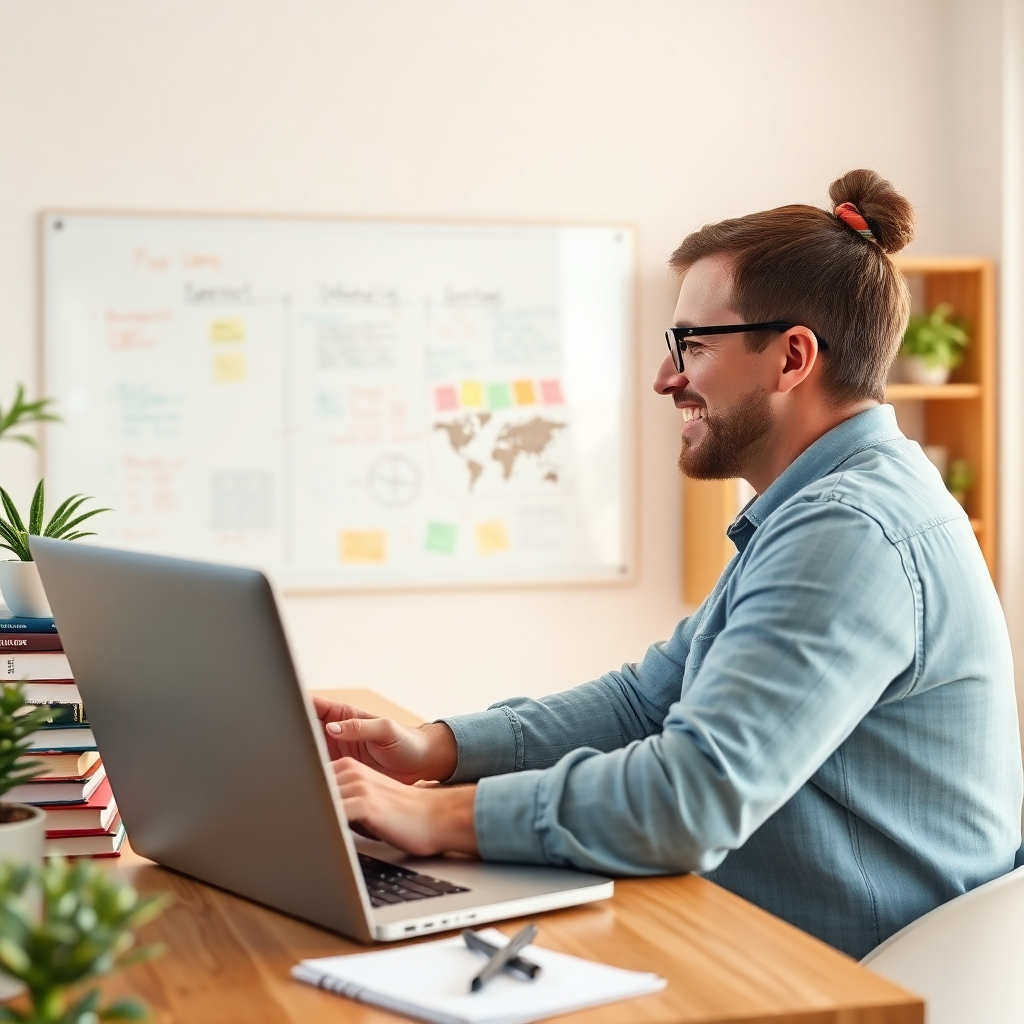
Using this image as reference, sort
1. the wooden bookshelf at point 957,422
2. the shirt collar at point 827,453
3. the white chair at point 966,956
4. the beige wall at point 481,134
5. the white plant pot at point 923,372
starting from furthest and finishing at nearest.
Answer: the white plant pot at point 923,372
the wooden bookshelf at point 957,422
the beige wall at point 481,134
the shirt collar at point 827,453
the white chair at point 966,956

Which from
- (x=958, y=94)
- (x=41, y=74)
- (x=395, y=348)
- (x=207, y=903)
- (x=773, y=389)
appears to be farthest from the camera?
(x=958, y=94)

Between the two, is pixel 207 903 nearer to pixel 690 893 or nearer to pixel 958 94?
pixel 690 893

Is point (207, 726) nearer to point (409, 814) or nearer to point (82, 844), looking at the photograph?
point (409, 814)

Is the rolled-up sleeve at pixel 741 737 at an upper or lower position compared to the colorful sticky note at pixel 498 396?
lower

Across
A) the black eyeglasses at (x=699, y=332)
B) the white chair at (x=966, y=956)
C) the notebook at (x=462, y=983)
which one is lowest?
the white chair at (x=966, y=956)

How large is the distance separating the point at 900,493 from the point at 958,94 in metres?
2.97

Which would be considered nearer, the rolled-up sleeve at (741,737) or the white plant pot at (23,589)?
the rolled-up sleeve at (741,737)

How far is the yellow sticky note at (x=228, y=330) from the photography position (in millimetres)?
3467

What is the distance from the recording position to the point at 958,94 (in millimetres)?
3828

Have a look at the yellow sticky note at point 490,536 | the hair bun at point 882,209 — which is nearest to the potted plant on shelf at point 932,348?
the yellow sticky note at point 490,536

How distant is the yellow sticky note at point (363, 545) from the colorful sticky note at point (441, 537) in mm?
119

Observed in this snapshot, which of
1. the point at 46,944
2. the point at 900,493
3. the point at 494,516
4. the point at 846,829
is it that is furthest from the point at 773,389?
the point at 494,516

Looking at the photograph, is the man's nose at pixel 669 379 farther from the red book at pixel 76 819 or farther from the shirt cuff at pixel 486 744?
the red book at pixel 76 819

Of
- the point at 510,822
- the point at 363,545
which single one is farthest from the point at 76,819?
the point at 363,545
